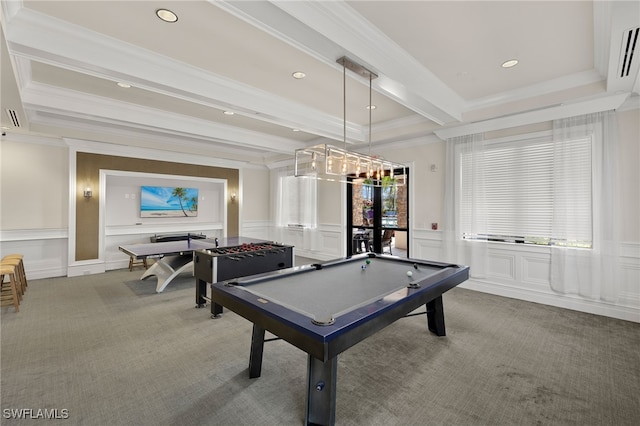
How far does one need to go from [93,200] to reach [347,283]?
19.8 ft

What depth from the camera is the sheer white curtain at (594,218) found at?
358cm

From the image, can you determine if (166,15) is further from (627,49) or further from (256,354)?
(627,49)

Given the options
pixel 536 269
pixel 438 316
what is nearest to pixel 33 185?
pixel 438 316

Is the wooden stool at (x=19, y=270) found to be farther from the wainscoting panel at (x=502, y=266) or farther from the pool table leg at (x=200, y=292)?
the wainscoting panel at (x=502, y=266)

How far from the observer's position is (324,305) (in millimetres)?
1917

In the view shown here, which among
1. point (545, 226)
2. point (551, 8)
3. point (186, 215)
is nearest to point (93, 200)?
point (186, 215)

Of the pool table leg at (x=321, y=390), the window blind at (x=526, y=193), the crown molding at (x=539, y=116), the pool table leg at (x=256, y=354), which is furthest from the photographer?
the window blind at (x=526, y=193)

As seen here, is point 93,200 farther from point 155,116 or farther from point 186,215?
point 155,116

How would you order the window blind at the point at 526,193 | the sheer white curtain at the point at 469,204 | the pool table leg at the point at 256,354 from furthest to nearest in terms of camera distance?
the sheer white curtain at the point at 469,204
the window blind at the point at 526,193
the pool table leg at the point at 256,354

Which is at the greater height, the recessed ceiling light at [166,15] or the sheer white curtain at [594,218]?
the recessed ceiling light at [166,15]

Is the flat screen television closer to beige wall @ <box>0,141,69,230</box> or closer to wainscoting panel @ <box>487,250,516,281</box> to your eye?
beige wall @ <box>0,141,69,230</box>

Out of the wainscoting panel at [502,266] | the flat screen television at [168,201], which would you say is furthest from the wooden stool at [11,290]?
the wainscoting panel at [502,266]

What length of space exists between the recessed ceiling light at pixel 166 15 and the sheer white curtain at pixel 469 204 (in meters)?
4.38

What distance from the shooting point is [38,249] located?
544 centimetres
